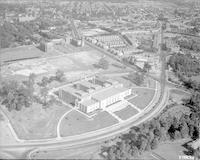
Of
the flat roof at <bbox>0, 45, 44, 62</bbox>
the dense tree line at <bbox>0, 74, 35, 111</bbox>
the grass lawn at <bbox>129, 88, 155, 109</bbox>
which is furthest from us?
the flat roof at <bbox>0, 45, 44, 62</bbox>

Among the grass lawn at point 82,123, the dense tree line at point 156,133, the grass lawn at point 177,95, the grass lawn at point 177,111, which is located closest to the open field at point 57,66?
the grass lawn at point 177,95

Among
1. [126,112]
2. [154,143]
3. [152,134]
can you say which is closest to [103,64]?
[126,112]

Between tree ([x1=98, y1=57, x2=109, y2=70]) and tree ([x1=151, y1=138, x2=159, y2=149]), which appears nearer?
tree ([x1=151, y1=138, x2=159, y2=149])

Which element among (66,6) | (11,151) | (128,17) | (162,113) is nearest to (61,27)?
(128,17)

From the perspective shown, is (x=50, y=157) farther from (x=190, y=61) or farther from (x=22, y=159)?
(x=190, y=61)

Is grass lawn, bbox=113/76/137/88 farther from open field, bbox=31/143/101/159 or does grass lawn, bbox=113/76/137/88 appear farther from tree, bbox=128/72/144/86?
open field, bbox=31/143/101/159

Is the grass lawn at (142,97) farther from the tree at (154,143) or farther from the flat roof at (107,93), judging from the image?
the tree at (154,143)

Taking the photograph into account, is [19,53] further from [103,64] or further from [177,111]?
[177,111]

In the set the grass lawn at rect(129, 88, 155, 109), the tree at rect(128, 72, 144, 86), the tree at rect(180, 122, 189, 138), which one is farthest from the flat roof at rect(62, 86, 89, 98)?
the tree at rect(180, 122, 189, 138)
